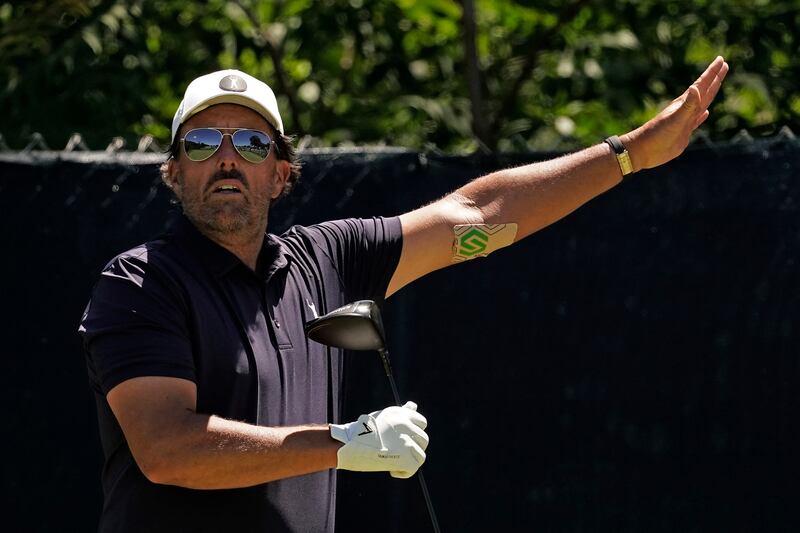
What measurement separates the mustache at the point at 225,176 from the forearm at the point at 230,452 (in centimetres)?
62

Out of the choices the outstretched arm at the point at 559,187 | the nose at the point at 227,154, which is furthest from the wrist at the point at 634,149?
the nose at the point at 227,154

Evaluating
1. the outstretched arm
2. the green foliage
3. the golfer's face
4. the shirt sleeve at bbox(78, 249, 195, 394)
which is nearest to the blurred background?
the outstretched arm

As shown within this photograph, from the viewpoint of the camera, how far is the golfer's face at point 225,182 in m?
3.12

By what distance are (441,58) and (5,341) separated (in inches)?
134

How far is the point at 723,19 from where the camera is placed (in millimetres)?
6336

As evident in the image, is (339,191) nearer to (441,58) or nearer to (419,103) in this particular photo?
(419,103)

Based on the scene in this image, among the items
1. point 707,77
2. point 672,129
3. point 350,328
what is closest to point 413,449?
point 350,328

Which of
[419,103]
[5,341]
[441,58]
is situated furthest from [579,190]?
[441,58]

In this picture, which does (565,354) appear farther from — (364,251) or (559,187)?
(364,251)

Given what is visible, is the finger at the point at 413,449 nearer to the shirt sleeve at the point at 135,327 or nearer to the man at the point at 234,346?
the man at the point at 234,346

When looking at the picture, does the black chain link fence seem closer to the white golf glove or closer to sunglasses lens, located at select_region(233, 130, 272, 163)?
sunglasses lens, located at select_region(233, 130, 272, 163)

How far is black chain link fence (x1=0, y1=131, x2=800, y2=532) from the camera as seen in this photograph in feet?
14.1

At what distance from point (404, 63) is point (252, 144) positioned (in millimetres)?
3676

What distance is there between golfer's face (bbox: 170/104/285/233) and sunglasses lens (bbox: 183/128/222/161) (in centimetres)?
1
